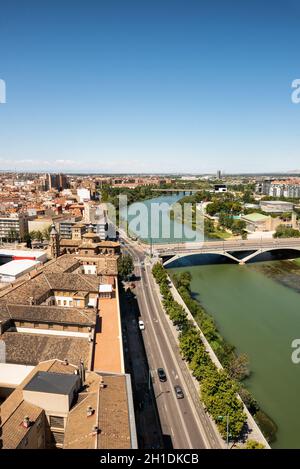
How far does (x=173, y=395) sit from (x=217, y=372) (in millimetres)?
1787

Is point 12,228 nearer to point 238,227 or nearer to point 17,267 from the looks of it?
point 17,267

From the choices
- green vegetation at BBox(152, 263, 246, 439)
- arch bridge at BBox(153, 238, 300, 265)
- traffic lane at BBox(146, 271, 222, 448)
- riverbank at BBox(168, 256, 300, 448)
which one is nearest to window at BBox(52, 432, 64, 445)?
traffic lane at BBox(146, 271, 222, 448)

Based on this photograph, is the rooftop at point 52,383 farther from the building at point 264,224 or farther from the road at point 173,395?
the building at point 264,224

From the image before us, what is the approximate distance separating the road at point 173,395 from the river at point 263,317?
2.29 m

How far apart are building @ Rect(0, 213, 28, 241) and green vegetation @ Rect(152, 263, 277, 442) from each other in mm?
23611

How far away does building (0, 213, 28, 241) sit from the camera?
37.1 metres

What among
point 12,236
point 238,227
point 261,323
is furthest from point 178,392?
point 238,227

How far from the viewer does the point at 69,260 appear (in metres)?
21.5

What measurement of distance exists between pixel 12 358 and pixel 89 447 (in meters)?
5.11

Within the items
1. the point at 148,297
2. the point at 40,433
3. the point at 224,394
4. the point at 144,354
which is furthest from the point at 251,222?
the point at 40,433

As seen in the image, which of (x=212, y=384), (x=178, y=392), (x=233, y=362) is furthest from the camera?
(x=233, y=362)

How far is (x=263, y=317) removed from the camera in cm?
1905

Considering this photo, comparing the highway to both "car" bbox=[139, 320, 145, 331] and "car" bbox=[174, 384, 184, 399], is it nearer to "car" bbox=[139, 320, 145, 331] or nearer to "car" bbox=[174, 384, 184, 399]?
"car" bbox=[139, 320, 145, 331]

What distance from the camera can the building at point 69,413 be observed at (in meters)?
7.16
